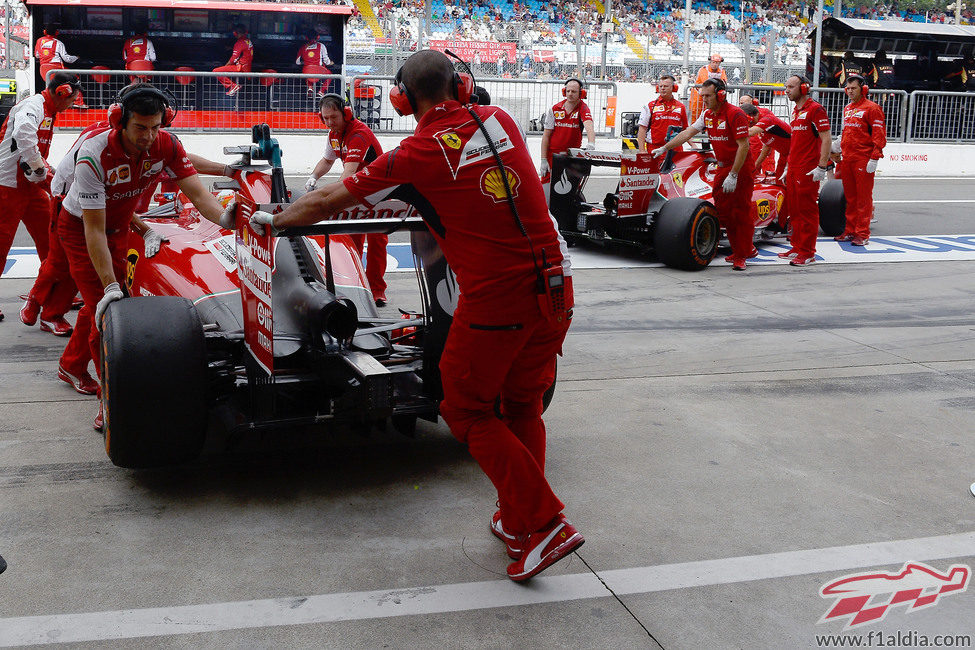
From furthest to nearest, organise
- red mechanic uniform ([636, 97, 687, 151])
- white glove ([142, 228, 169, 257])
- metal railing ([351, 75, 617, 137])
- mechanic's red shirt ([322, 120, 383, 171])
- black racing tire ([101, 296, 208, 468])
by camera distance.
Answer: metal railing ([351, 75, 617, 137]), red mechanic uniform ([636, 97, 687, 151]), mechanic's red shirt ([322, 120, 383, 171]), white glove ([142, 228, 169, 257]), black racing tire ([101, 296, 208, 468])

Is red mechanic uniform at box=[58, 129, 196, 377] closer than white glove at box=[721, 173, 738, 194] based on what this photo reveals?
Yes

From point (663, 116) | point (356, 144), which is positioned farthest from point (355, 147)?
point (663, 116)

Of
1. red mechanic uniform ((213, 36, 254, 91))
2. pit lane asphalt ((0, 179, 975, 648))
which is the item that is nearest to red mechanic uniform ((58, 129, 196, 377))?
pit lane asphalt ((0, 179, 975, 648))

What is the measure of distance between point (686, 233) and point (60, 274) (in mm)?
5601

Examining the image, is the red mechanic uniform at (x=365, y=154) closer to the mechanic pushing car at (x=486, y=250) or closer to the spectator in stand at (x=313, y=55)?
the mechanic pushing car at (x=486, y=250)

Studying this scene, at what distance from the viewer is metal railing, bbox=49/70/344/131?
16.4 meters

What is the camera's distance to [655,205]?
10188 millimetres

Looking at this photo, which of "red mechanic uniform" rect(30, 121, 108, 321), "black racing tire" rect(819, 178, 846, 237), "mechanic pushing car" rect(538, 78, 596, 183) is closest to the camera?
"red mechanic uniform" rect(30, 121, 108, 321)

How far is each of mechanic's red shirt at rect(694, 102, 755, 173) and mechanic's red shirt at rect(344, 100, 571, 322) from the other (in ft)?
21.4

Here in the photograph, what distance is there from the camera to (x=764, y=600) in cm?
347

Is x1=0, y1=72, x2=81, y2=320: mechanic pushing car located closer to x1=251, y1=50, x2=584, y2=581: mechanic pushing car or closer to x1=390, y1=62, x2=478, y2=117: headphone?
x1=251, y1=50, x2=584, y2=581: mechanic pushing car

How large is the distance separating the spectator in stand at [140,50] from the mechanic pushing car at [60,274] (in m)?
14.1

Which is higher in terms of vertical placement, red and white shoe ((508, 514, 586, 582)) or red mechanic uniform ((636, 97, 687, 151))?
red mechanic uniform ((636, 97, 687, 151))

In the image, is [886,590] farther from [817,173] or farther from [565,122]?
[565,122]
